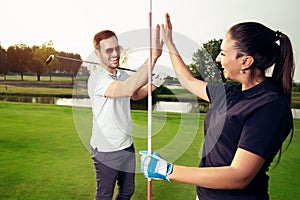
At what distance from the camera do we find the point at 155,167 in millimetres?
1056

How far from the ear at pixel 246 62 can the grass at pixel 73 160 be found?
0.36 metres

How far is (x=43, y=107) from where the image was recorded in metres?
6.96

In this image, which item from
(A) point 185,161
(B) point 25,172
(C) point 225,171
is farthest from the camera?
(A) point 185,161

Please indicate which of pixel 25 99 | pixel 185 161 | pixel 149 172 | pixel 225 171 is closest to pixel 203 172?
pixel 225 171

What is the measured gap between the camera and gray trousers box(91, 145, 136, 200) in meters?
1.73

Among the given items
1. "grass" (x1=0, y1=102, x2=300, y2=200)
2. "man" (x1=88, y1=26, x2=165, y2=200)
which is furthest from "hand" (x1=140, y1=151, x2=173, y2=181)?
"man" (x1=88, y1=26, x2=165, y2=200)

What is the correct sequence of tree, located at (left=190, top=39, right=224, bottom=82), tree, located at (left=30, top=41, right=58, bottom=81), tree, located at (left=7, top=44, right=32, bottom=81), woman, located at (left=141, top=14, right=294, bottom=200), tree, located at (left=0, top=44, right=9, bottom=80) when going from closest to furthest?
woman, located at (left=141, top=14, right=294, bottom=200) < tree, located at (left=190, top=39, right=224, bottom=82) < tree, located at (left=30, top=41, right=58, bottom=81) < tree, located at (left=7, top=44, right=32, bottom=81) < tree, located at (left=0, top=44, right=9, bottom=80)

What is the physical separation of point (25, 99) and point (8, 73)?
813 mm

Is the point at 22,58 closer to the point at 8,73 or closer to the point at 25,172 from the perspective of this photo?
the point at 8,73

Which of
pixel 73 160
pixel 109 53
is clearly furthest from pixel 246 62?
pixel 73 160

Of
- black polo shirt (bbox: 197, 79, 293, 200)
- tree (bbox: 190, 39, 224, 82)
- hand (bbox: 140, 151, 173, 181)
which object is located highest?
tree (bbox: 190, 39, 224, 82)

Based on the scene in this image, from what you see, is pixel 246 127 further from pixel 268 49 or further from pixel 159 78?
pixel 159 78

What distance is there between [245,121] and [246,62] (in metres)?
0.17

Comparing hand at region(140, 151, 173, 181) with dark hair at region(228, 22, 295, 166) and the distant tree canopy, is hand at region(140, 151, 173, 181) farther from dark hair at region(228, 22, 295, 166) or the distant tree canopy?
the distant tree canopy
